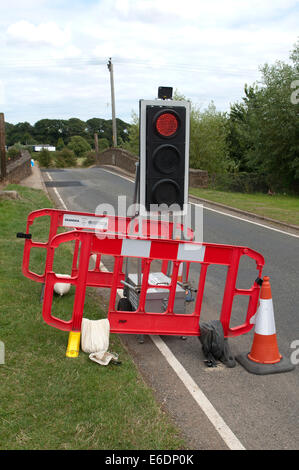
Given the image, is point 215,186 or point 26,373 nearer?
point 26,373

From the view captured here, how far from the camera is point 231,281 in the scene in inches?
203

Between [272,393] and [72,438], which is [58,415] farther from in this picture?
[272,393]

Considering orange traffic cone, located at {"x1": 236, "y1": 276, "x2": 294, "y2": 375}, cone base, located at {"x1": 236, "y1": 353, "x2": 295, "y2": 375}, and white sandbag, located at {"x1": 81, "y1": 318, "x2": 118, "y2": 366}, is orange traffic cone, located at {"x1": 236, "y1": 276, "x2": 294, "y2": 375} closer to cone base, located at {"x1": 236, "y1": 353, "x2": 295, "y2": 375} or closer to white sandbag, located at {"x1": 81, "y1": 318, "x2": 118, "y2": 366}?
cone base, located at {"x1": 236, "y1": 353, "x2": 295, "y2": 375}

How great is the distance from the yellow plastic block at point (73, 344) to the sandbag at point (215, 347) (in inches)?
53.0

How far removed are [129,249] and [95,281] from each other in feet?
7.15

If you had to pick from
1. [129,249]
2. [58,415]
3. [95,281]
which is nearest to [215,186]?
[95,281]

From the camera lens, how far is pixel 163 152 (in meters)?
5.76

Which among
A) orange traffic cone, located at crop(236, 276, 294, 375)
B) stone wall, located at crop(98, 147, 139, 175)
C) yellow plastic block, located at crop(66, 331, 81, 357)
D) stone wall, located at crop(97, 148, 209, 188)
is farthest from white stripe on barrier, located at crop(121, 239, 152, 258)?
stone wall, located at crop(98, 147, 139, 175)

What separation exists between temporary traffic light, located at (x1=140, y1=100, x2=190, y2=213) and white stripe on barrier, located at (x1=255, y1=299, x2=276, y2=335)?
5.61ft

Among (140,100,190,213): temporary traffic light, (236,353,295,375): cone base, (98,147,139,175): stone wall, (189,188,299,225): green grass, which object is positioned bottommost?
(98,147,139,175): stone wall

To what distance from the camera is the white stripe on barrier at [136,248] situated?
5.01 m

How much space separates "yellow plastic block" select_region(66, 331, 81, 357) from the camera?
15.7 ft

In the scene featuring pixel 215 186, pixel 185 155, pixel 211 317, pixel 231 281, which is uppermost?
pixel 185 155

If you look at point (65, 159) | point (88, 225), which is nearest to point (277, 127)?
point (88, 225)
